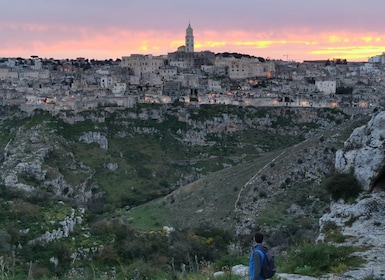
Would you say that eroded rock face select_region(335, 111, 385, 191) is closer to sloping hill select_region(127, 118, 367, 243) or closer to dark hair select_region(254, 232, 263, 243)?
dark hair select_region(254, 232, 263, 243)

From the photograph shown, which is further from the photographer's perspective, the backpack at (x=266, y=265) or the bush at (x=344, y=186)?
the bush at (x=344, y=186)

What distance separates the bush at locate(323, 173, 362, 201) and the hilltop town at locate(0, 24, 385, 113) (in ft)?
159

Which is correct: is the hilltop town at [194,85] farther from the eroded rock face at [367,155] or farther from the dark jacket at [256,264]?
the dark jacket at [256,264]

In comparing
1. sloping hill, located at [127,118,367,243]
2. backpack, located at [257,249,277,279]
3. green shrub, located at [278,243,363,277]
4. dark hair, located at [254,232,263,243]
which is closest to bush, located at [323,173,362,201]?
green shrub, located at [278,243,363,277]

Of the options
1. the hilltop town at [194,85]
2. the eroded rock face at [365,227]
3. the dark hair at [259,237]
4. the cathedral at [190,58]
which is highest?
the cathedral at [190,58]

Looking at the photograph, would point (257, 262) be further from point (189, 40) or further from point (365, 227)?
point (189, 40)

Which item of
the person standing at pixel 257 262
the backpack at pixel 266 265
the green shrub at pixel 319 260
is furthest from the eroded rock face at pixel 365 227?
the person standing at pixel 257 262

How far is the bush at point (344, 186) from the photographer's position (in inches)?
573

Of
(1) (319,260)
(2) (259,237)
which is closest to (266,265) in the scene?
(2) (259,237)

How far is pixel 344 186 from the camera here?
48.5ft

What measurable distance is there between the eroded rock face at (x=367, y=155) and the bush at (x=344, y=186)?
6.6 inches

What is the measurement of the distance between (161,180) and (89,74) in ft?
139

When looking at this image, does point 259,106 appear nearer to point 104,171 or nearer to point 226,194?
point 104,171

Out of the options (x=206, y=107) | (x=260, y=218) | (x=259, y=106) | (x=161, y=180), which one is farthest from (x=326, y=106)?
(x=260, y=218)
